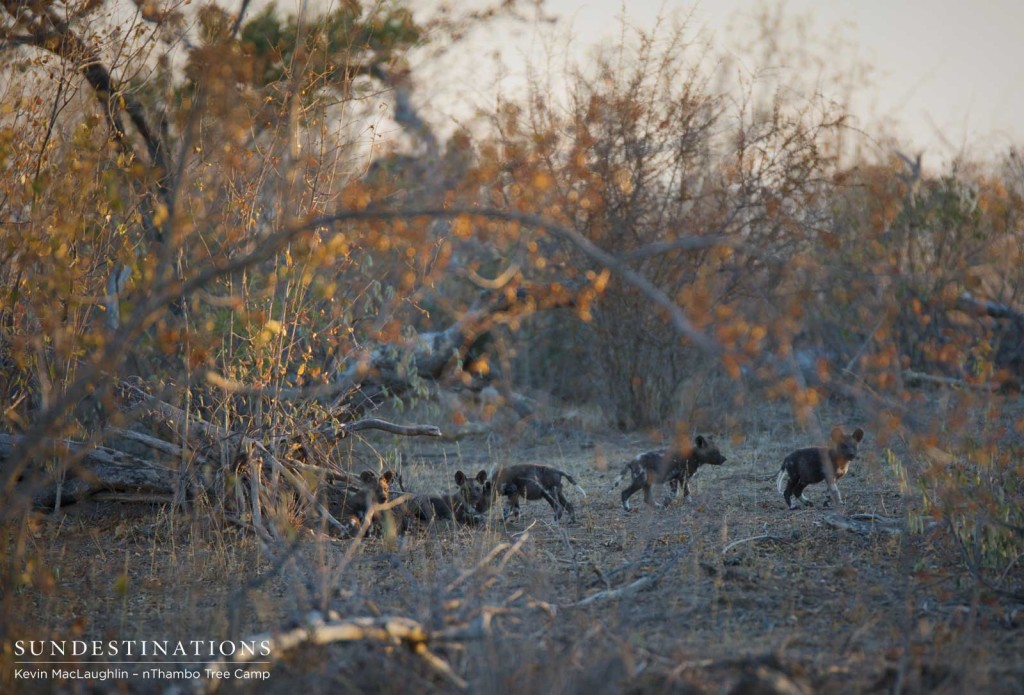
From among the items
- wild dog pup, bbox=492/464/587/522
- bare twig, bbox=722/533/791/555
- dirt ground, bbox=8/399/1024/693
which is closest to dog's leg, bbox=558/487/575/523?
wild dog pup, bbox=492/464/587/522

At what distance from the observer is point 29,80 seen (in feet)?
22.9

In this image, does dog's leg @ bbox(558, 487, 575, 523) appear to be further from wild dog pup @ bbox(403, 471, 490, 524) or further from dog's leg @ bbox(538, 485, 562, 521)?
wild dog pup @ bbox(403, 471, 490, 524)

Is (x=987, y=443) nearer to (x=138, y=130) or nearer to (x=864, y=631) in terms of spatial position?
(x=864, y=631)

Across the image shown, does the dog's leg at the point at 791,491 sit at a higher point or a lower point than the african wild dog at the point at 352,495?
lower

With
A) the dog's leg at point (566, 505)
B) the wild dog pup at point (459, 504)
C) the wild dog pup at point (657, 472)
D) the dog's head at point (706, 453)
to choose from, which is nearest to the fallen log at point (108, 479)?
the wild dog pup at point (459, 504)

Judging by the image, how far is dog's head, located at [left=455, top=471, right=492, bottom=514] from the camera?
25.7 ft

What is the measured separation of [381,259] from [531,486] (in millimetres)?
4068

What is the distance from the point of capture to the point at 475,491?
313 inches

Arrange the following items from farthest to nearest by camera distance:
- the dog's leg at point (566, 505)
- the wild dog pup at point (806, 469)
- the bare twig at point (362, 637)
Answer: the wild dog pup at point (806, 469), the dog's leg at point (566, 505), the bare twig at point (362, 637)

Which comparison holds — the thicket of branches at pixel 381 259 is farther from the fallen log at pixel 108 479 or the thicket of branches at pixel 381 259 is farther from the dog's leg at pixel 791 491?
the dog's leg at pixel 791 491

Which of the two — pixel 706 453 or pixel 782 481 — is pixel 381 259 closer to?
pixel 706 453

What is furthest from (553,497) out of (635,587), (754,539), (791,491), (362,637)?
(362,637)

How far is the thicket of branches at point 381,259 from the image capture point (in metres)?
5.18

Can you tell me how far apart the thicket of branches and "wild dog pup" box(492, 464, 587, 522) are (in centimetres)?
94
